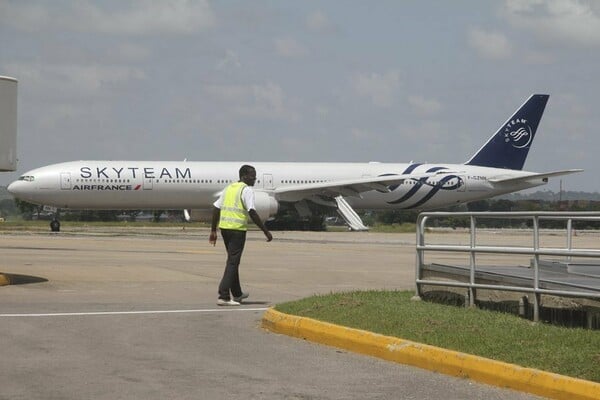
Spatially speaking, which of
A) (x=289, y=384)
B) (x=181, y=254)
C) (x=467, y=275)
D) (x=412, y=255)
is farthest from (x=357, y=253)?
(x=289, y=384)

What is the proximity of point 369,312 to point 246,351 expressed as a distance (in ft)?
5.62

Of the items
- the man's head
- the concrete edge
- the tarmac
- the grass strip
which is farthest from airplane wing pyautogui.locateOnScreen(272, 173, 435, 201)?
the concrete edge

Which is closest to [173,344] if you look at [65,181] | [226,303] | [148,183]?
[226,303]

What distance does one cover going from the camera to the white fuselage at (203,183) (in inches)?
1720

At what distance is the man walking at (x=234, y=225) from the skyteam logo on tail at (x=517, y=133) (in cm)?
4290

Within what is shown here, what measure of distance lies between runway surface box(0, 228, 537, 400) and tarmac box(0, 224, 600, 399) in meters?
0.01

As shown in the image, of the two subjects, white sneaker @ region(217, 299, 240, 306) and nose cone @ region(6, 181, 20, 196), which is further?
nose cone @ region(6, 181, 20, 196)

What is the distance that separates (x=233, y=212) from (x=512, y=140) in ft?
142

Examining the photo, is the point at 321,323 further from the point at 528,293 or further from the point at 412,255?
the point at 412,255

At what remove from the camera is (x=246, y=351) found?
9.52 m

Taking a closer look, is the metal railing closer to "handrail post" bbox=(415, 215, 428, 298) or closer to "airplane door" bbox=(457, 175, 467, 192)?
"handrail post" bbox=(415, 215, 428, 298)

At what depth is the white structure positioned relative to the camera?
46.3ft

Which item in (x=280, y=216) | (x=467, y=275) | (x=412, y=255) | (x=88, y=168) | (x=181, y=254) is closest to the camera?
(x=467, y=275)

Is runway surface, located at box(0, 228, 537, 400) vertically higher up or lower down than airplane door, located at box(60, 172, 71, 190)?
lower down
